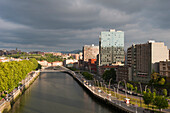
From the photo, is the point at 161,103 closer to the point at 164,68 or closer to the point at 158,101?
the point at 158,101

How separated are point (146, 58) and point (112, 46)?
263ft

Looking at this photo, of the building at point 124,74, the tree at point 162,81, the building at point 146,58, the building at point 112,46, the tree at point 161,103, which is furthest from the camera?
the building at point 112,46

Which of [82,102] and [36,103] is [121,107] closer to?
[82,102]

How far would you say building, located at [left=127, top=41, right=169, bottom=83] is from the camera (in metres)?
77.2

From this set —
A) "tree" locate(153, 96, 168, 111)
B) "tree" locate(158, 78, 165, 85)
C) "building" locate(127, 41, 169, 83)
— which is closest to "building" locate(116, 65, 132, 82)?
"building" locate(127, 41, 169, 83)

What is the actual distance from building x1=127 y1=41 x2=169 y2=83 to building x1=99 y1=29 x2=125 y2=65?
230 ft

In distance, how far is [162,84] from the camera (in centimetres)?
6606

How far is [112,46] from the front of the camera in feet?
523

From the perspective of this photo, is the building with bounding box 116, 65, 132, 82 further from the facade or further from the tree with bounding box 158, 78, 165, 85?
the tree with bounding box 158, 78, 165, 85

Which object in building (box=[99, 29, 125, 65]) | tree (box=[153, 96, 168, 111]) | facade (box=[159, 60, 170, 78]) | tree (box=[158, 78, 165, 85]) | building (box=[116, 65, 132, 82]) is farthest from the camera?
building (box=[99, 29, 125, 65])

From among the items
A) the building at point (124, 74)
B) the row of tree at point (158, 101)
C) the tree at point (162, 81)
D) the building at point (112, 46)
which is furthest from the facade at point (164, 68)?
the building at point (112, 46)

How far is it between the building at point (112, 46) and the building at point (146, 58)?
70.0 meters

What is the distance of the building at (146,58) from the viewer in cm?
7722

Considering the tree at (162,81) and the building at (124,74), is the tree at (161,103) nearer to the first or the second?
the tree at (162,81)
